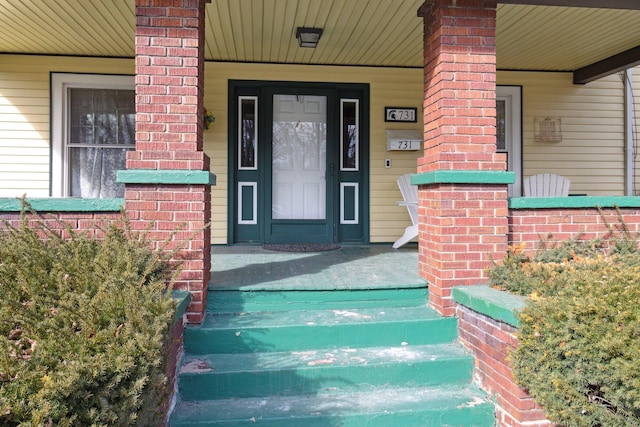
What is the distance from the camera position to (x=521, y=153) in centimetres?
645

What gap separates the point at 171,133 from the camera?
3146 millimetres

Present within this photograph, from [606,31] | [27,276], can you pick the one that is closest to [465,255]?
[27,276]

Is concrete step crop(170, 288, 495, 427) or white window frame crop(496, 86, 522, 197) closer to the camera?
concrete step crop(170, 288, 495, 427)

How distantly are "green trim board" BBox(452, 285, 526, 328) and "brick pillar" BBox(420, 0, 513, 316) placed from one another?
0.14 m

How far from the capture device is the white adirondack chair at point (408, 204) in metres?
5.60

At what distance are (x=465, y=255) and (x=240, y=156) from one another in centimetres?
361

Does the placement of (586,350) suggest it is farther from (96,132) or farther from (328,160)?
(96,132)

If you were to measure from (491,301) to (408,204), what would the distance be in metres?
2.97

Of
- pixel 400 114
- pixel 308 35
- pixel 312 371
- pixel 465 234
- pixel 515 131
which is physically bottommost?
pixel 312 371

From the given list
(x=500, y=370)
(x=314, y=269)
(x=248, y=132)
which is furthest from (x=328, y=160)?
(x=500, y=370)

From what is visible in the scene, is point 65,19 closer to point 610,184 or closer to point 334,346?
point 334,346

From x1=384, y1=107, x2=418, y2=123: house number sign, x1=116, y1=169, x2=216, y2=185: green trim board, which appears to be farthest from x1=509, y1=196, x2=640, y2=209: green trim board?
x1=384, y1=107, x2=418, y2=123: house number sign

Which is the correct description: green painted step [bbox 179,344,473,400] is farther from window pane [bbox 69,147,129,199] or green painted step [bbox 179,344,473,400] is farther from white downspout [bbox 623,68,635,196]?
white downspout [bbox 623,68,635,196]

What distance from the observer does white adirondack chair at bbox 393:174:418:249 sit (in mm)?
5603
